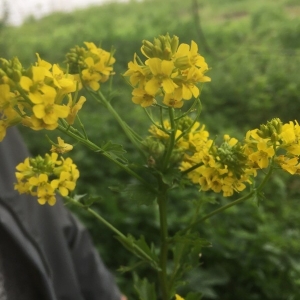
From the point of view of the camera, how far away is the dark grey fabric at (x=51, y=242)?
784 millimetres

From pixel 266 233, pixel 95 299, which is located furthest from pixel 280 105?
pixel 95 299

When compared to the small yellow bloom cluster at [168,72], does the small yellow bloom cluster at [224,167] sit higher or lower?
lower

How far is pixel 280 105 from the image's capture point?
1.93m

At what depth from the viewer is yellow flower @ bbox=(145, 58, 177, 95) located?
11.5 inches

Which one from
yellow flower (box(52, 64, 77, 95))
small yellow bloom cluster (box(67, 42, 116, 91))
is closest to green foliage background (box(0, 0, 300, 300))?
small yellow bloom cluster (box(67, 42, 116, 91))

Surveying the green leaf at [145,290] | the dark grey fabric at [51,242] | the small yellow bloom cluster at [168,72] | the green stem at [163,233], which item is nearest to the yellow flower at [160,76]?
the small yellow bloom cluster at [168,72]

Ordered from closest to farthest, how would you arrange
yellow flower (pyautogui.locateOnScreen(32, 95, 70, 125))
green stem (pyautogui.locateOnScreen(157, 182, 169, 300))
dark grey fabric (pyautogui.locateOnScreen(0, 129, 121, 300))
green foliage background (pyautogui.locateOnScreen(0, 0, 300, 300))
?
yellow flower (pyautogui.locateOnScreen(32, 95, 70, 125)) < green stem (pyautogui.locateOnScreen(157, 182, 169, 300)) < dark grey fabric (pyautogui.locateOnScreen(0, 129, 121, 300)) < green foliage background (pyautogui.locateOnScreen(0, 0, 300, 300))

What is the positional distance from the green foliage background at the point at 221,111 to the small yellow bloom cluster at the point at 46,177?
0.12 m

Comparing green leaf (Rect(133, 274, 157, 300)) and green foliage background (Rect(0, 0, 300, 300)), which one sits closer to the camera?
green leaf (Rect(133, 274, 157, 300))

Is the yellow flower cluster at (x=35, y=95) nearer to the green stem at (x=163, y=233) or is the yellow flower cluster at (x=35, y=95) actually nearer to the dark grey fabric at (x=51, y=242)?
the green stem at (x=163, y=233)

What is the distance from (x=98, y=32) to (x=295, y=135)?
10.4 feet

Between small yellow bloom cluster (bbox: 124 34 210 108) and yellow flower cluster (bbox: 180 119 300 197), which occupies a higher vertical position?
small yellow bloom cluster (bbox: 124 34 210 108)

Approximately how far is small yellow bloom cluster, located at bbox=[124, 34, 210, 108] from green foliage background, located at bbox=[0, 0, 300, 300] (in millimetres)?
151

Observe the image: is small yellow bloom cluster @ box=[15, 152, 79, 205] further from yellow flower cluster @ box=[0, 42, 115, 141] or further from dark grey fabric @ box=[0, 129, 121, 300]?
dark grey fabric @ box=[0, 129, 121, 300]
